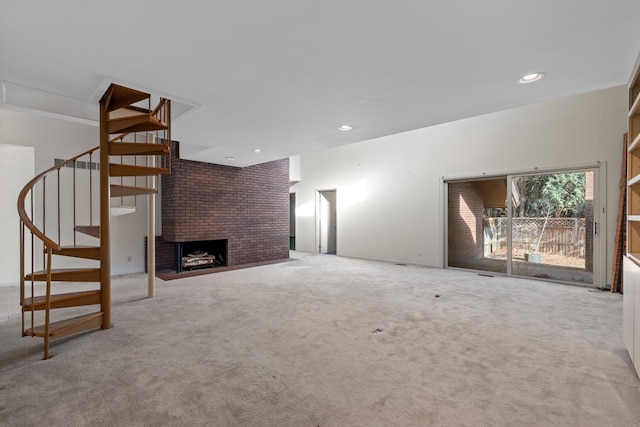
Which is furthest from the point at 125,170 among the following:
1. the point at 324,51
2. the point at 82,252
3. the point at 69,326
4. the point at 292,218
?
the point at 292,218

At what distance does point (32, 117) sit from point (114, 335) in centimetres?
446

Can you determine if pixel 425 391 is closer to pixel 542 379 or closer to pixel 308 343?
pixel 542 379

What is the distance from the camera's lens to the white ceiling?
1692 mm

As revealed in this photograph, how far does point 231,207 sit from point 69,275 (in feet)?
13.2

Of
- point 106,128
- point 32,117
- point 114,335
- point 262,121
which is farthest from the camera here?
point 32,117

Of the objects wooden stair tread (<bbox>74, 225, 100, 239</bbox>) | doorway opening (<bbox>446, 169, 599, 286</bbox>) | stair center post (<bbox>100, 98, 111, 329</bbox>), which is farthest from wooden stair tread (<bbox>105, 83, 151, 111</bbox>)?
doorway opening (<bbox>446, 169, 599, 286</bbox>)

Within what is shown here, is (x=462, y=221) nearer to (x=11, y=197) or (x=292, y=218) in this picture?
(x=292, y=218)

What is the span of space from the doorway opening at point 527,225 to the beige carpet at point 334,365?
1.27 m

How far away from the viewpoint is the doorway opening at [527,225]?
4.85 metres

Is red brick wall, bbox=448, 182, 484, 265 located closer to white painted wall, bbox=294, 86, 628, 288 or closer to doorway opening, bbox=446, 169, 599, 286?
doorway opening, bbox=446, 169, 599, 286

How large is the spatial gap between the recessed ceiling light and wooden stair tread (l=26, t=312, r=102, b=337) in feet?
15.0

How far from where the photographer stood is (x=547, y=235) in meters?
5.25

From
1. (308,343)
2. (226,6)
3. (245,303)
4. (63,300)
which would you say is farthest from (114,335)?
(226,6)

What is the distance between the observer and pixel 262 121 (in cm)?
371
